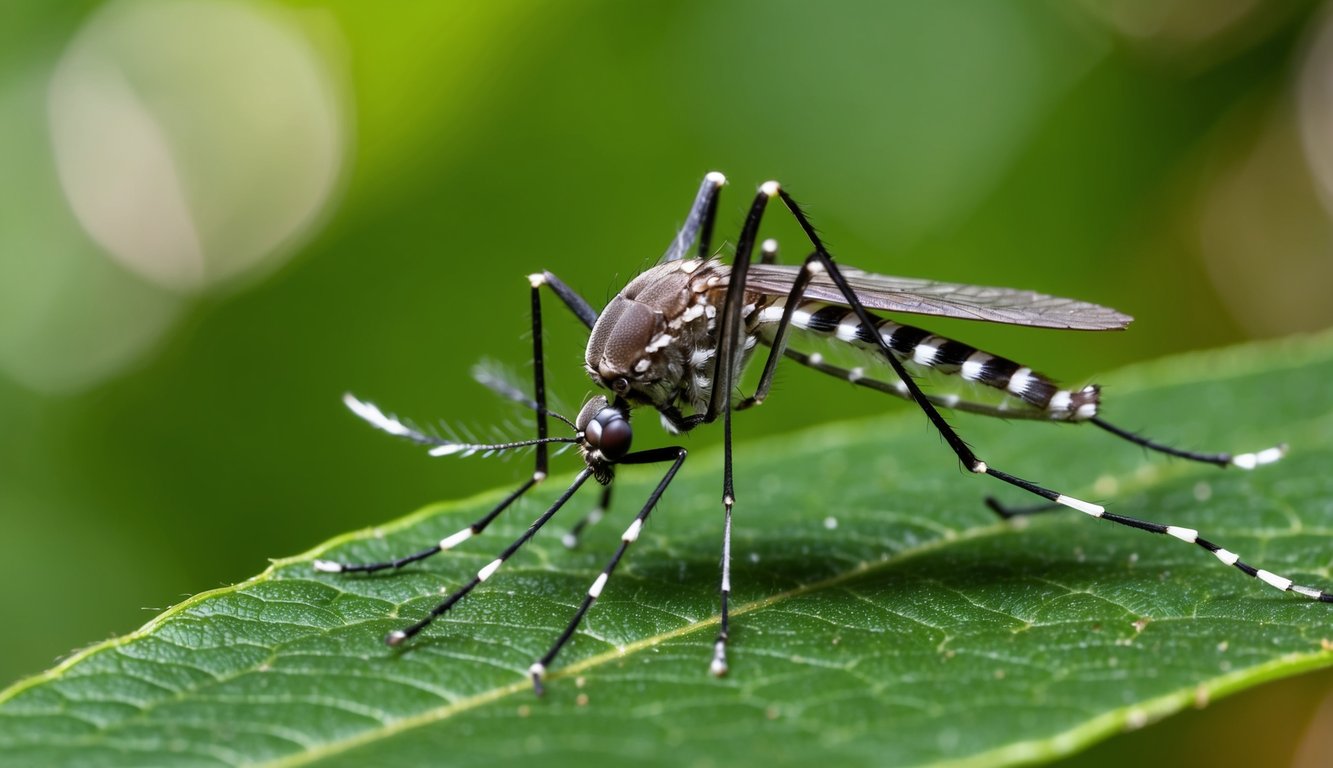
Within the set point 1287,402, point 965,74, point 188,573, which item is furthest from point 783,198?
point 188,573

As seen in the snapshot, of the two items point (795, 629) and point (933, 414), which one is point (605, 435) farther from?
point (933, 414)

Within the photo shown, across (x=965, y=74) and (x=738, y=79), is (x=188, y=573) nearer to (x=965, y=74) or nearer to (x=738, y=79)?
→ (x=738, y=79)

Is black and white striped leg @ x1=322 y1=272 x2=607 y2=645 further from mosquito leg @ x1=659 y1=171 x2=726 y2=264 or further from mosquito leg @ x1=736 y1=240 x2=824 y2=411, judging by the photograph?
mosquito leg @ x1=736 y1=240 x2=824 y2=411

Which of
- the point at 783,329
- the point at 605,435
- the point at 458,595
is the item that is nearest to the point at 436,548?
the point at 458,595

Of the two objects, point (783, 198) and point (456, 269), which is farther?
point (456, 269)

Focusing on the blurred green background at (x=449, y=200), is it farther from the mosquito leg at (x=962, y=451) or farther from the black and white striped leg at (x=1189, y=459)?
the mosquito leg at (x=962, y=451)

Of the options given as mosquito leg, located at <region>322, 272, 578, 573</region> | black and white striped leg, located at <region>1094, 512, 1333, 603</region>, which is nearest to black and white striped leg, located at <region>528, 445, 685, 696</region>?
mosquito leg, located at <region>322, 272, 578, 573</region>
